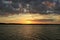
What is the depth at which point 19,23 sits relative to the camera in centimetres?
588

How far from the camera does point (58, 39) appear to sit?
3381 mm

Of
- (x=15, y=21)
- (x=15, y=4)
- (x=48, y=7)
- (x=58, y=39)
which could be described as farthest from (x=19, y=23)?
(x=58, y=39)

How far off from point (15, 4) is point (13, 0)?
12cm

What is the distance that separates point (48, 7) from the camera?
19.3 ft

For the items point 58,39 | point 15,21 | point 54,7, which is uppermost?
point 54,7

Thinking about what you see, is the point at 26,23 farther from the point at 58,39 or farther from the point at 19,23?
the point at 58,39

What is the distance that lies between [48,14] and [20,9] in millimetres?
747

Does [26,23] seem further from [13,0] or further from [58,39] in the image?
[58,39]

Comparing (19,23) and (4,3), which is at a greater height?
(4,3)

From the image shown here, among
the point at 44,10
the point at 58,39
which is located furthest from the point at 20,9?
the point at 58,39

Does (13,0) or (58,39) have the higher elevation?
(13,0)

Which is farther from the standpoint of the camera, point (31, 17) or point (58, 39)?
point (31, 17)

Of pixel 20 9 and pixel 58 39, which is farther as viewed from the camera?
pixel 20 9

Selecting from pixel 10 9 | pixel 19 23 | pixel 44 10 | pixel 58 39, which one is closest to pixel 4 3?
pixel 10 9
